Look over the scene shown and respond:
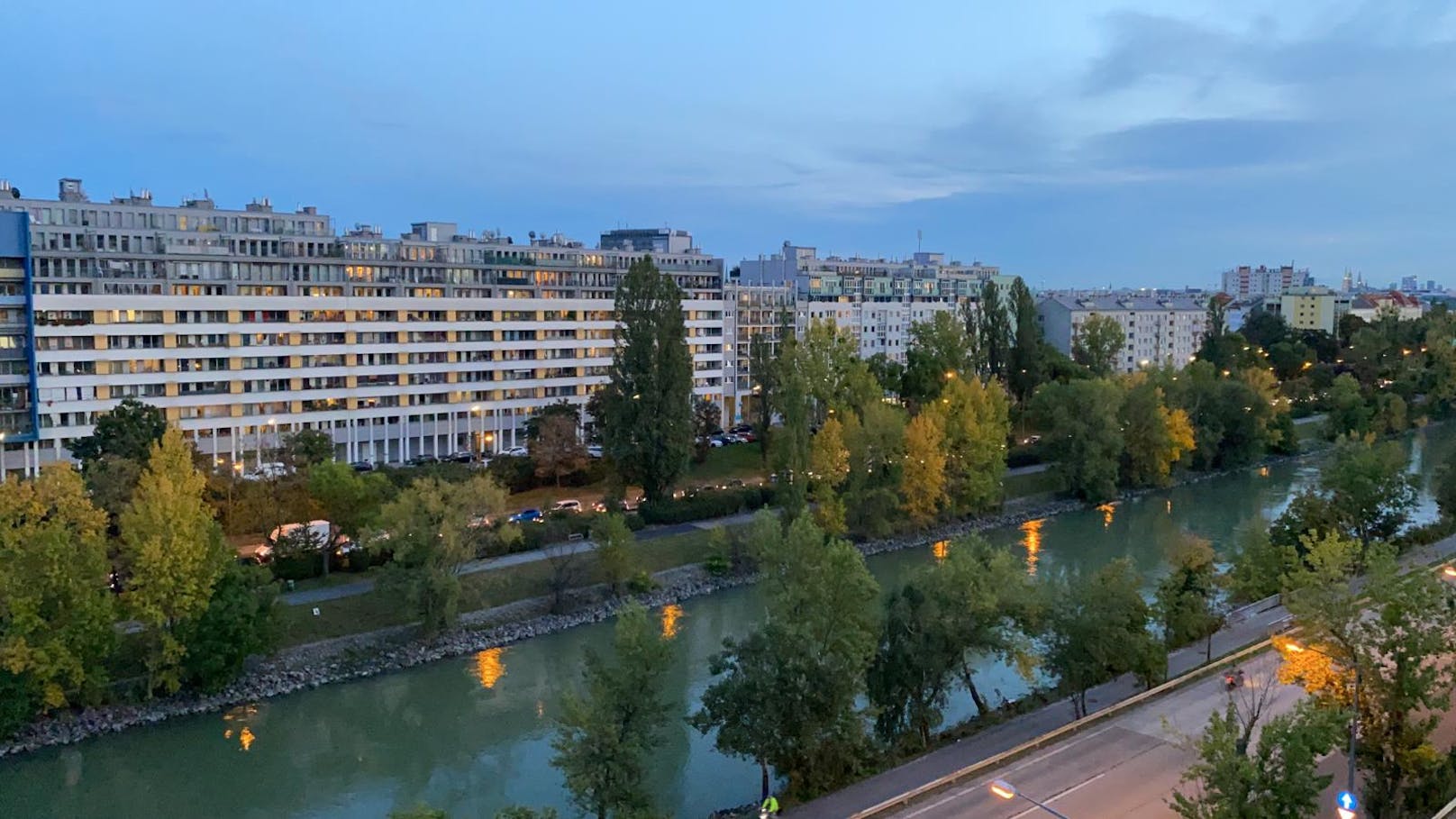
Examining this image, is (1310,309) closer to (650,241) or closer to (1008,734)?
(650,241)

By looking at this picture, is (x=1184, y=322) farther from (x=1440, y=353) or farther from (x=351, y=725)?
(x=351, y=725)

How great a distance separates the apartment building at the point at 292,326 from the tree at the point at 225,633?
1078 cm

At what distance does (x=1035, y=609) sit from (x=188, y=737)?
33.6 ft

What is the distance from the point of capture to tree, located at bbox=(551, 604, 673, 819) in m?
9.00

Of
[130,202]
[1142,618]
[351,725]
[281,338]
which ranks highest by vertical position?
[130,202]

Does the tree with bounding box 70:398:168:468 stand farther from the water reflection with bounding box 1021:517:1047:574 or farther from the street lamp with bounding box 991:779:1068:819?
the water reflection with bounding box 1021:517:1047:574

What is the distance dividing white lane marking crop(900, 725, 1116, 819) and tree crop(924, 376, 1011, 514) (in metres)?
13.5

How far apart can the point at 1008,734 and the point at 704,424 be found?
18.4 m

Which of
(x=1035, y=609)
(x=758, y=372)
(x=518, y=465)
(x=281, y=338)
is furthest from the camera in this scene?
(x=758, y=372)

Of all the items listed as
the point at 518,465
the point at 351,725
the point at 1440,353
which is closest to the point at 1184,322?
the point at 1440,353

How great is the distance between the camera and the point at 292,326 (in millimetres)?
26938

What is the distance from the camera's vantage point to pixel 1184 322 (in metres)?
57.0

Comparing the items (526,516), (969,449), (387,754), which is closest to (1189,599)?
(387,754)

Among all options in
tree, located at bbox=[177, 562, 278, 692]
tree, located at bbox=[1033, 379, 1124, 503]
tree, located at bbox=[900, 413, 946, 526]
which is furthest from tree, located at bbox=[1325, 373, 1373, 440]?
tree, located at bbox=[177, 562, 278, 692]
